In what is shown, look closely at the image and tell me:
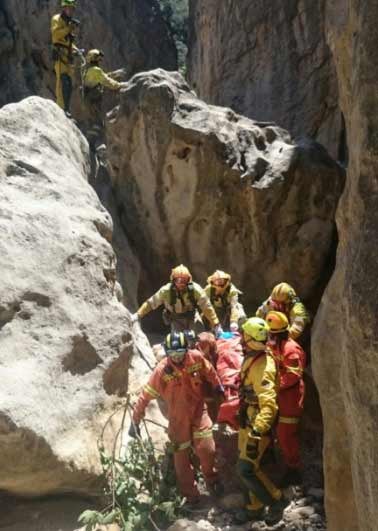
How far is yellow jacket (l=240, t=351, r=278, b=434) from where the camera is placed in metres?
5.42

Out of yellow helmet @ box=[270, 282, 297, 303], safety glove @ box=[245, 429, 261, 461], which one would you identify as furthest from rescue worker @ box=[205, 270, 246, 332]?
safety glove @ box=[245, 429, 261, 461]

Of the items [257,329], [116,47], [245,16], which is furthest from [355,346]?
[116,47]

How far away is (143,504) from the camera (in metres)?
5.53

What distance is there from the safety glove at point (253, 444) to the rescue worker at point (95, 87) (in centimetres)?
751

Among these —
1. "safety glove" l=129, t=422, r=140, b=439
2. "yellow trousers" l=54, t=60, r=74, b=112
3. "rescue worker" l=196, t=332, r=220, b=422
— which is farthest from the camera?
"yellow trousers" l=54, t=60, r=74, b=112

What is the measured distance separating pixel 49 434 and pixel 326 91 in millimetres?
10162

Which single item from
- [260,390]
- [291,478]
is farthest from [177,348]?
[291,478]

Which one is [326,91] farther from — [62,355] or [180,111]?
[62,355]

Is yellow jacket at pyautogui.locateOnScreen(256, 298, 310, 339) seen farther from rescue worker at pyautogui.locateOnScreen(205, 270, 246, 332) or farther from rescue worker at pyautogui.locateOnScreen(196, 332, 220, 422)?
rescue worker at pyautogui.locateOnScreen(196, 332, 220, 422)

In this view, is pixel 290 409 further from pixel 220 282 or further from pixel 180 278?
pixel 220 282

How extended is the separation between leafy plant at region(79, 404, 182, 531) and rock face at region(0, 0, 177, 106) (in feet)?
39.1

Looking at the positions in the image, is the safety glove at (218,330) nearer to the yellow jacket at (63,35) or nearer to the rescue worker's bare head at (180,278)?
the rescue worker's bare head at (180,278)

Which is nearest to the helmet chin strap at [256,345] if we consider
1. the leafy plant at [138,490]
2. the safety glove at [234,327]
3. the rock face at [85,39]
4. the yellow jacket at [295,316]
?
the leafy plant at [138,490]

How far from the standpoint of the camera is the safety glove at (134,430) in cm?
592
